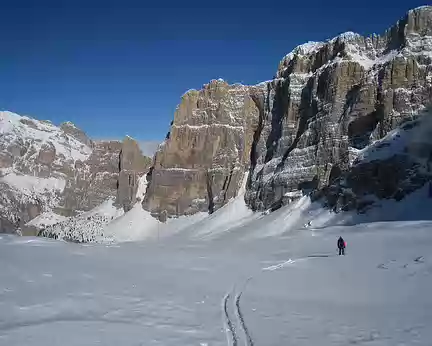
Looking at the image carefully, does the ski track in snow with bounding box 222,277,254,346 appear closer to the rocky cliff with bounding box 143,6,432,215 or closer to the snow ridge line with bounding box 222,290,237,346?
the snow ridge line with bounding box 222,290,237,346

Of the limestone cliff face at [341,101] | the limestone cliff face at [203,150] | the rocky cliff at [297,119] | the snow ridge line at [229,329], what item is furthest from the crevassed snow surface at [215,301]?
the limestone cliff face at [203,150]

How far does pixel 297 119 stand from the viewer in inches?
4604

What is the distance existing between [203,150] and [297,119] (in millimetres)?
44779

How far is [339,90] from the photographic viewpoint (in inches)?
3954

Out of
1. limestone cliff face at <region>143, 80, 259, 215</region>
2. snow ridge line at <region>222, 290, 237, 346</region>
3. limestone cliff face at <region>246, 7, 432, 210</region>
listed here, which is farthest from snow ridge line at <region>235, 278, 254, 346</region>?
limestone cliff face at <region>143, 80, 259, 215</region>

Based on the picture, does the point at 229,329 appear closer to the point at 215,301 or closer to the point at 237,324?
the point at 237,324

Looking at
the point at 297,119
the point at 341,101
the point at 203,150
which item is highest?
the point at 341,101

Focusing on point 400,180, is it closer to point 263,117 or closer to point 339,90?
point 339,90

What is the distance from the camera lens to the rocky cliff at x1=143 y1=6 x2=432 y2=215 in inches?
3538

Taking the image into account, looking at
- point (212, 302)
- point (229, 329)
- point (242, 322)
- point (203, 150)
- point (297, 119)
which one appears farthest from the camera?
point (203, 150)

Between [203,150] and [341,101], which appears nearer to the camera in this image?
[341,101]

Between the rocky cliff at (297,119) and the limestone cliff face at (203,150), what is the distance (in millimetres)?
364

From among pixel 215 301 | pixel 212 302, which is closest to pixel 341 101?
pixel 215 301

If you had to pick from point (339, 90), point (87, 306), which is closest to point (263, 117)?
point (339, 90)
